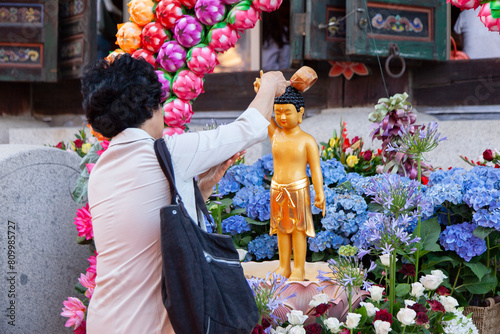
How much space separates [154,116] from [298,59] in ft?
9.28

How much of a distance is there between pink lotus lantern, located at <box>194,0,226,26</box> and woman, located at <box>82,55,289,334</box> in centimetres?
87

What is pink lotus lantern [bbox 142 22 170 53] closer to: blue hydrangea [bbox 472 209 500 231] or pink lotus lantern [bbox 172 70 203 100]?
pink lotus lantern [bbox 172 70 203 100]

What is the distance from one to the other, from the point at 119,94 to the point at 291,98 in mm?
777

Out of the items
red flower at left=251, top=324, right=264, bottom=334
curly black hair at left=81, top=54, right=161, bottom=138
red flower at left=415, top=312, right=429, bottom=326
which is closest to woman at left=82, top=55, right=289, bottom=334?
curly black hair at left=81, top=54, right=161, bottom=138

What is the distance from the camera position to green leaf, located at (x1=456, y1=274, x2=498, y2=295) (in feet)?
7.63

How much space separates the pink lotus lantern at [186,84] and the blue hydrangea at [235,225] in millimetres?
613

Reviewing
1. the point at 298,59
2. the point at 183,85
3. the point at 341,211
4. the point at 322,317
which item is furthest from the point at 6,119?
the point at 322,317

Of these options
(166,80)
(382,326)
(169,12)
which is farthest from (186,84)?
(382,326)

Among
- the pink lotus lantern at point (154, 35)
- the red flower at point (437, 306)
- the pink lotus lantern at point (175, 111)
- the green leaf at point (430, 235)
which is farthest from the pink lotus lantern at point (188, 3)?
the red flower at point (437, 306)

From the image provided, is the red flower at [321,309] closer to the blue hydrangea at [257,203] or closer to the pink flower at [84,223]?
the blue hydrangea at [257,203]

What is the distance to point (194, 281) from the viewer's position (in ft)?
4.67

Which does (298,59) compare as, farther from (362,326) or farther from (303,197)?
(362,326)

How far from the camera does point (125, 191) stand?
4.94 ft

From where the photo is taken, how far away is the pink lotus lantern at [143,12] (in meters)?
2.56
